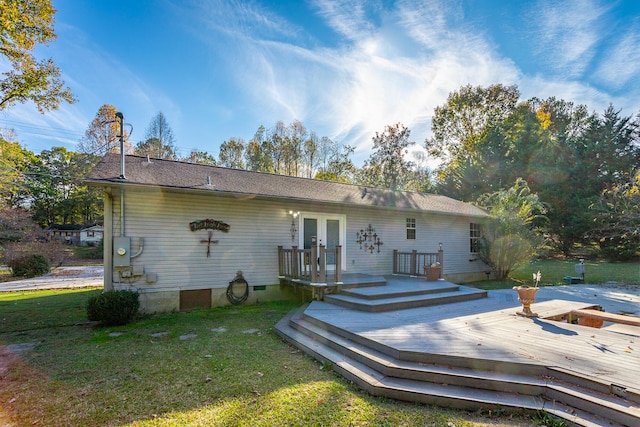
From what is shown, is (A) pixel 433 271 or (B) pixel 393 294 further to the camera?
(A) pixel 433 271

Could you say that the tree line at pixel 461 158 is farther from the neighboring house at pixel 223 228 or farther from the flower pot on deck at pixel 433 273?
the neighboring house at pixel 223 228

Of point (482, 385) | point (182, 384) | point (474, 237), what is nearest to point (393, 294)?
point (482, 385)

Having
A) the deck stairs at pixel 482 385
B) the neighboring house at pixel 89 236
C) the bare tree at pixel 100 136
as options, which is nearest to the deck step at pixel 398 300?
the deck stairs at pixel 482 385

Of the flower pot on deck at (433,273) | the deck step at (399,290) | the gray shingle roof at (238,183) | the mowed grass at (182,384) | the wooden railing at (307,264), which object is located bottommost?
the mowed grass at (182,384)

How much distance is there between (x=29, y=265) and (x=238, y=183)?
14.5 meters

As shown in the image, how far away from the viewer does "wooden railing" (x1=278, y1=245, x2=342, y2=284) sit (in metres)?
7.26

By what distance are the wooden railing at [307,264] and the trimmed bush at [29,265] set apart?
15.1m

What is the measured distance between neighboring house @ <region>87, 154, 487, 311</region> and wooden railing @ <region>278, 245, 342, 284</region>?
66mm

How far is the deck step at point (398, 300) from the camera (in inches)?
251

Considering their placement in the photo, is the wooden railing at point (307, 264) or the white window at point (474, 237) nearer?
the wooden railing at point (307, 264)

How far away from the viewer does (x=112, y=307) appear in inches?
241

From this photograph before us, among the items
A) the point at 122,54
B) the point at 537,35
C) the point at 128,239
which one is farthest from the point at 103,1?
the point at 537,35

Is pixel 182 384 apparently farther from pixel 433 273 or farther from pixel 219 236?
pixel 433 273

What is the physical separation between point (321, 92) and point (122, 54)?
7.97 m
